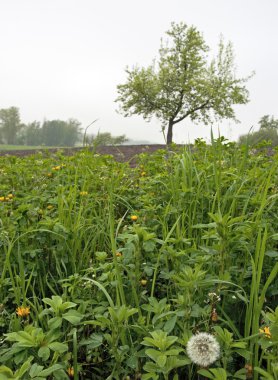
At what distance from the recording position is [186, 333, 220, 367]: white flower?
37.5 inches

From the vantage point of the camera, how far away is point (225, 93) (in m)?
22.2

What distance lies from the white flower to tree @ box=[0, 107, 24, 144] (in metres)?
72.1

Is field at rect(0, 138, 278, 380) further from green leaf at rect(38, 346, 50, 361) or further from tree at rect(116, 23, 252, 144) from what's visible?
tree at rect(116, 23, 252, 144)

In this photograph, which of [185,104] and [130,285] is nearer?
[130,285]

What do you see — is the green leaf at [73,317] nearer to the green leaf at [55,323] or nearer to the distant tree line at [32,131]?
the green leaf at [55,323]

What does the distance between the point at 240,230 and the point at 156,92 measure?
20.7m

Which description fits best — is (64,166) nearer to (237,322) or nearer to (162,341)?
(237,322)

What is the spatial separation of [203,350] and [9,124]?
241ft

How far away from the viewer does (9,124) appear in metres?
68.6

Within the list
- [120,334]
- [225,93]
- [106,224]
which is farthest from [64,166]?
[225,93]

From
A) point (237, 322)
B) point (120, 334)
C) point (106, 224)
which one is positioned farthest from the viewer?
point (106, 224)

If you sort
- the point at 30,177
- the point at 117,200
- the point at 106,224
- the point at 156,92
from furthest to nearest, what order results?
the point at 156,92 → the point at 30,177 → the point at 117,200 → the point at 106,224

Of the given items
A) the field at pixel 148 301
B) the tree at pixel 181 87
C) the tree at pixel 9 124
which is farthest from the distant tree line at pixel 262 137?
the tree at pixel 9 124

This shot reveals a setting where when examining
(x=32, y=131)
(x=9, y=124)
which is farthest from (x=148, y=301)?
(x=9, y=124)
